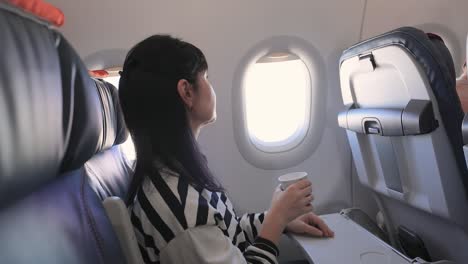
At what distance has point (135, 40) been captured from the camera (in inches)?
74.5

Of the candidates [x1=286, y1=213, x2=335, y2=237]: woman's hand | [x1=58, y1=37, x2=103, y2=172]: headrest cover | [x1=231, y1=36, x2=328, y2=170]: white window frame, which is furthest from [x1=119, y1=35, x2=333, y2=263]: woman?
[x1=231, y1=36, x2=328, y2=170]: white window frame

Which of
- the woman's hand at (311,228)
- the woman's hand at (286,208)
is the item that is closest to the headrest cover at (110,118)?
the woman's hand at (286,208)

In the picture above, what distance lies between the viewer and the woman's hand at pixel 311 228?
1376 mm

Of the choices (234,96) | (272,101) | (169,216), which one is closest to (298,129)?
(272,101)

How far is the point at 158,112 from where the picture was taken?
1.07 meters

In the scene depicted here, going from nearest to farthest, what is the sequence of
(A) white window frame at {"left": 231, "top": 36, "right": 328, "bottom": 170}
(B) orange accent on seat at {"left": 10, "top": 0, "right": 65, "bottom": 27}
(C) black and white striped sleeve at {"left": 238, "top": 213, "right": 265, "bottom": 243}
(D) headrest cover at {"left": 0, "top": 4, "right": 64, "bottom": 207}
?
(D) headrest cover at {"left": 0, "top": 4, "right": 64, "bottom": 207}
(B) orange accent on seat at {"left": 10, "top": 0, "right": 65, "bottom": 27}
(C) black and white striped sleeve at {"left": 238, "top": 213, "right": 265, "bottom": 243}
(A) white window frame at {"left": 231, "top": 36, "right": 328, "bottom": 170}

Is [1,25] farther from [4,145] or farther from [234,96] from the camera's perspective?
[234,96]

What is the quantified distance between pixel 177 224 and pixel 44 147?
0.46 meters

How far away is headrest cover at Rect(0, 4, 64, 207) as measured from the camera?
476 millimetres

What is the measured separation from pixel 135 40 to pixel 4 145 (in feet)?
5.01

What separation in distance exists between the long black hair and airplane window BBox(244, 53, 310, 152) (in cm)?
102

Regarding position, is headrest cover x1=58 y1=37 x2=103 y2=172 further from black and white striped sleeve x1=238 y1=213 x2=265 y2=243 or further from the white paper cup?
black and white striped sleeve x1=238 y1=213 x2=265 y2=243

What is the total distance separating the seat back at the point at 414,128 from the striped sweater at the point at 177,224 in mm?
739

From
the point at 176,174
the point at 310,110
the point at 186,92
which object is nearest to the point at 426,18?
the point at 310,110
